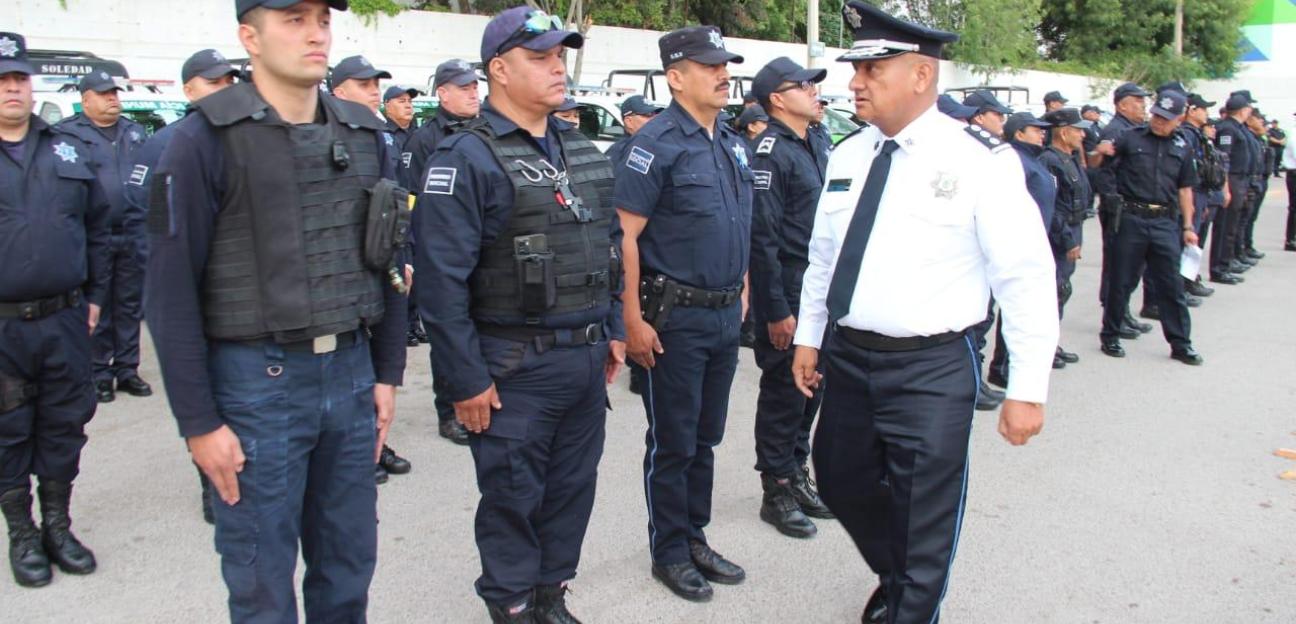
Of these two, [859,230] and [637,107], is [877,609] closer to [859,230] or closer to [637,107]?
[859,230]

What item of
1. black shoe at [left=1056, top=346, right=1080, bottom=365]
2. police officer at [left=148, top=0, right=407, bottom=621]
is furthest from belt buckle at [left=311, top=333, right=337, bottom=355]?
black shoe at [left=1056, top=346, right=1080, bottom=365]

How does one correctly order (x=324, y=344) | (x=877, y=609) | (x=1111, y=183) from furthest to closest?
(x=1111, y=183) → (x=877, y=609) → (x=324, y=344)

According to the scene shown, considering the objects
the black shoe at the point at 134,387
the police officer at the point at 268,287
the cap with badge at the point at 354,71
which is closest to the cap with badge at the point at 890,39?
the police officer at the point at 268,287

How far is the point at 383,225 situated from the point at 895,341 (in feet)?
4.88

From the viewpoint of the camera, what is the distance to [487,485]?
2.98 meters

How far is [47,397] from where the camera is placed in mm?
3631

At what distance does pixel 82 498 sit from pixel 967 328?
3936 mm

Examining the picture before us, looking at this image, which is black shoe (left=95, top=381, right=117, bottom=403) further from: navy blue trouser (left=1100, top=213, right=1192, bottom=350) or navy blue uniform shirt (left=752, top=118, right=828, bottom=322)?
navy blue trouser (left=1100, top=213, right=1192, bottom=350)

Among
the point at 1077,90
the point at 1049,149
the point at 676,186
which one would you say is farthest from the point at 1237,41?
the point at 676,186

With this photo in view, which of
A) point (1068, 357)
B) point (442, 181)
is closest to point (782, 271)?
point (442, 181)

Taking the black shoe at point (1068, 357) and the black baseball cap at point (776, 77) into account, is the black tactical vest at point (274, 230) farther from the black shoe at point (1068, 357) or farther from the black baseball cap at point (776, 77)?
the black shoe at point (1068, 357)

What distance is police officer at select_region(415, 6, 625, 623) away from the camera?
2.79 metres

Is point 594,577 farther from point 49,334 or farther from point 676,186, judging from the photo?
point 49,334

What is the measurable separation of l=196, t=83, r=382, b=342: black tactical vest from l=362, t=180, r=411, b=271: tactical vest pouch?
0.19 feet
